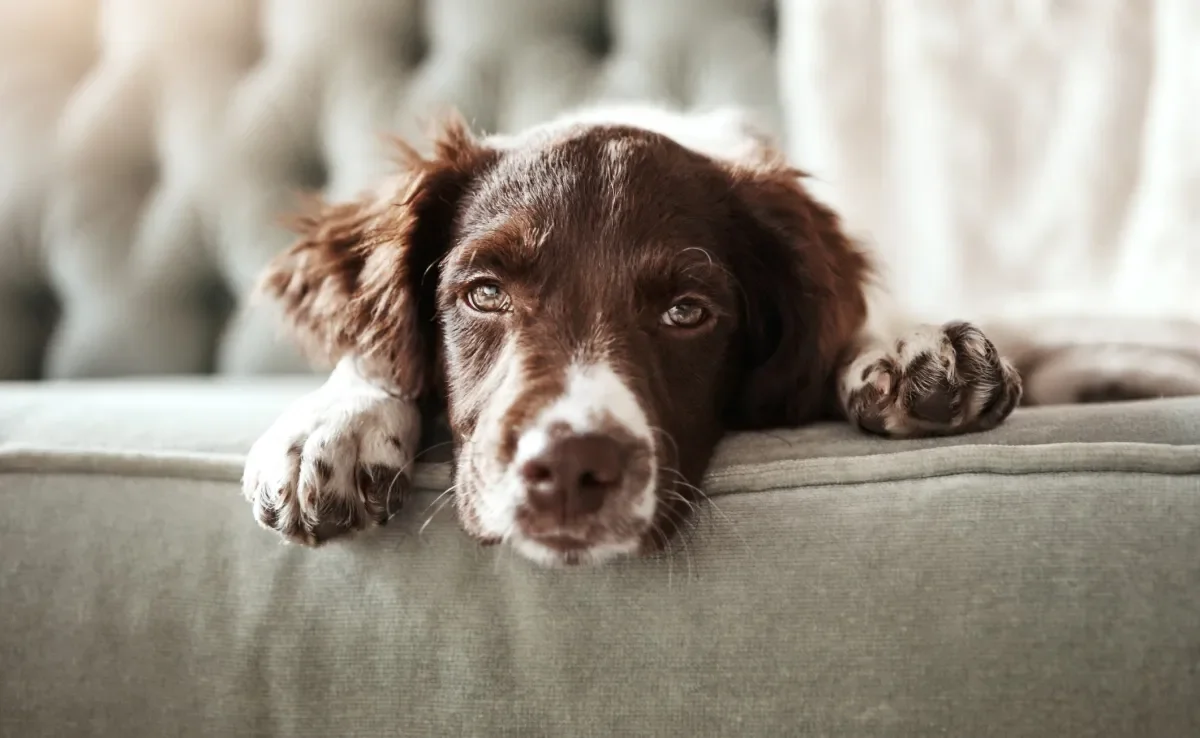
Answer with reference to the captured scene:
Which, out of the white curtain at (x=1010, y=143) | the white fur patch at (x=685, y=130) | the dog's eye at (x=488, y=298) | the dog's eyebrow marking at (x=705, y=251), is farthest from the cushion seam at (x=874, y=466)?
the white curtain at (x=1010, y=143)

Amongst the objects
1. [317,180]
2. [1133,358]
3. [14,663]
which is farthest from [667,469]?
[317,180]

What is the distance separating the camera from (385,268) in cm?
152

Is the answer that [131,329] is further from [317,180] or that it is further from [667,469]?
[667,469]

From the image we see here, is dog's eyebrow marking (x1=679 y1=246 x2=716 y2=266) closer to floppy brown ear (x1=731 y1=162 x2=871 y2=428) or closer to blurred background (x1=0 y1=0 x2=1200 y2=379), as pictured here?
floppy brown ear (x1=731 y1=162 x2=871 y2=428)

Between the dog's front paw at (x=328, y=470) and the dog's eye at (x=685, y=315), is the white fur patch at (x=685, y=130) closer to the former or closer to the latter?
the dog's eye at (x=685, y=315)

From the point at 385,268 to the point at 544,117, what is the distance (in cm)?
125

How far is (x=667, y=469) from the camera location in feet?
3.84

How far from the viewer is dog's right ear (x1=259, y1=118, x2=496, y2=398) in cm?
150

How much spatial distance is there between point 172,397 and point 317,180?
1140 millimetres

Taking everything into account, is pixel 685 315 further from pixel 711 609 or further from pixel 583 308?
pixel 711 609

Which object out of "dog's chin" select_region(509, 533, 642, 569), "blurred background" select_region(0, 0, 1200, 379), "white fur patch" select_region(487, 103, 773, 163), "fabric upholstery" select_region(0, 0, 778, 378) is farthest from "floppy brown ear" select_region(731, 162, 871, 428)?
"fabric upholstery" select_region(0, 0, 778, 378)

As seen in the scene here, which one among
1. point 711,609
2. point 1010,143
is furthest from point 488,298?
point 1010,143

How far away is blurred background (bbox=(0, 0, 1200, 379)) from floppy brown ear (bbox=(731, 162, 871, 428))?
0.68m

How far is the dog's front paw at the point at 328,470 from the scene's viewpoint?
117 centimetres
